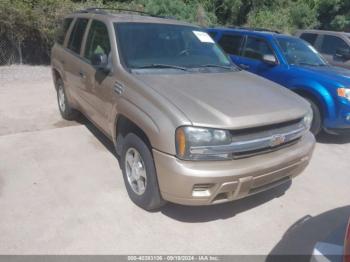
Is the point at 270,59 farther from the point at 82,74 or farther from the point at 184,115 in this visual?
the point at 184,115

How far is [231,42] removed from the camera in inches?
288

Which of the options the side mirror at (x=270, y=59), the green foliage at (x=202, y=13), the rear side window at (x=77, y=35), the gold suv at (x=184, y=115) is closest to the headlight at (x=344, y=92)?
the side mirror at (x=270, y=59)

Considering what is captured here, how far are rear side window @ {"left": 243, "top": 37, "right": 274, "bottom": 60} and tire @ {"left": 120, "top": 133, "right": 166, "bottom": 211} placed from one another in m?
4.03

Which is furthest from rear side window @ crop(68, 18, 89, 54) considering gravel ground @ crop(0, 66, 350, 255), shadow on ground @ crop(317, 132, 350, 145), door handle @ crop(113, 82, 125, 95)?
shadow on ground @ crop(317, 132, 350, 145)

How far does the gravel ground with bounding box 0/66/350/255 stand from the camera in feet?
9.96

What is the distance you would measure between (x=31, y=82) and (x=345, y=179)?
7.98 metres

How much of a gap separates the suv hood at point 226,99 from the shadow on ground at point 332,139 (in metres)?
2.60

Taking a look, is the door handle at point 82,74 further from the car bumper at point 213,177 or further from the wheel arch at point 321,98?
the wheel arch at point 321,98

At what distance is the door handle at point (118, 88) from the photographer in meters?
3.54

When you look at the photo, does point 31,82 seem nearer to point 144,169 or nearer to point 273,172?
point 144,169

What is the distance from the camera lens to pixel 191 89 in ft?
10.9

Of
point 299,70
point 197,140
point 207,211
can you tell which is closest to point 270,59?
point 299,70

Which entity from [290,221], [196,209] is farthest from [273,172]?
[196,209]

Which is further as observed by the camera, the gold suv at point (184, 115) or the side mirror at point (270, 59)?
the side mirror at point (270, 59)
